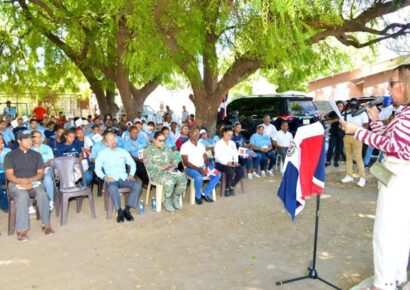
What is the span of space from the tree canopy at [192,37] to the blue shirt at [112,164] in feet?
10.1

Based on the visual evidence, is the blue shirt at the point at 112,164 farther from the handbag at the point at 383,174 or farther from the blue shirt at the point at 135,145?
the handbag at the point at 383,174

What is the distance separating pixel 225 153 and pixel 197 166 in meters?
0.86

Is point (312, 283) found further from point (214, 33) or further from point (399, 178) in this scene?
point (214, 33)

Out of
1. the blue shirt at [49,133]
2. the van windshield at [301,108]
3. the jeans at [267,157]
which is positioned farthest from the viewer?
the van windshield at [301,108]

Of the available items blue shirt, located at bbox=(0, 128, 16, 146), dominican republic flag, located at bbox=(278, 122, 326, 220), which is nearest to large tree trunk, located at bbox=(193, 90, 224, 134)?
blue shirt, located at bbox=(0, 128, 16, 146)

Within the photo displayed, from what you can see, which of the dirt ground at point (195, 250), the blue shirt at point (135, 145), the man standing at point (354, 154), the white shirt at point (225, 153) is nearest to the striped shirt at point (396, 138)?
the dirt ground at point (195, 250)

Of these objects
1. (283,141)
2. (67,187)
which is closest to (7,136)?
(67,187)

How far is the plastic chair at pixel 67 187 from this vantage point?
21.4 feet

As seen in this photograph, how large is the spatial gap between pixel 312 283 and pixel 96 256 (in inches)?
105

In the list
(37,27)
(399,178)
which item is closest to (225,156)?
(399,178)

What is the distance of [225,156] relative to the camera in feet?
27.9

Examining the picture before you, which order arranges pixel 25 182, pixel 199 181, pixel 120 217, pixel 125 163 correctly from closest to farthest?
1. pixel 25 182
2. pixel 120 217
3. pixel 125 163
4. pixel 199 181

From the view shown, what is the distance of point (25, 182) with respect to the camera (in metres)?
6.04

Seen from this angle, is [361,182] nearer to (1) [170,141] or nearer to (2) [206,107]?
(1) [170,141]
